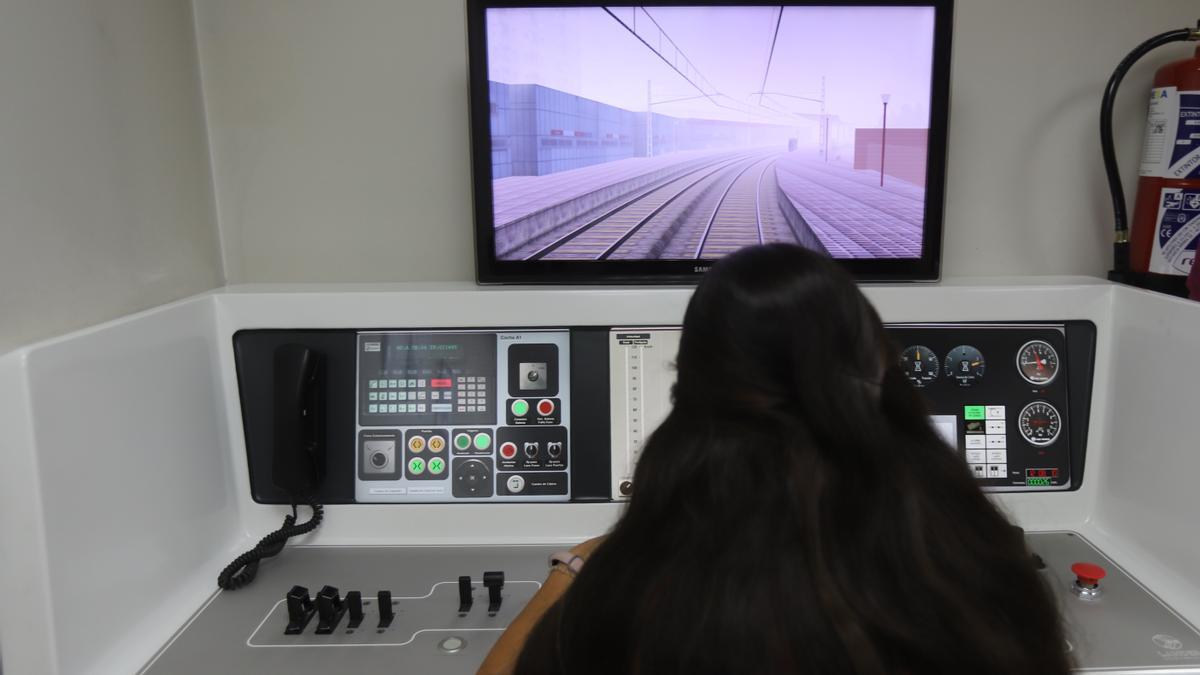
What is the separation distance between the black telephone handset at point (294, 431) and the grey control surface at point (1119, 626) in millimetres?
1159

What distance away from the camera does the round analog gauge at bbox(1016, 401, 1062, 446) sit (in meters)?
1.41

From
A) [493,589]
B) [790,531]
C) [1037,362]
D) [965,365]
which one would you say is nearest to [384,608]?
[493,589]

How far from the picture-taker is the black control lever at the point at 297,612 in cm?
114

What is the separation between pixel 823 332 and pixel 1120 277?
1.19 meters

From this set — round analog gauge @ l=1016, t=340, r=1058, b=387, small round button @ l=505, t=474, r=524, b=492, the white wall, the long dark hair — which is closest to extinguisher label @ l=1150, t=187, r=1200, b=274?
the white wall

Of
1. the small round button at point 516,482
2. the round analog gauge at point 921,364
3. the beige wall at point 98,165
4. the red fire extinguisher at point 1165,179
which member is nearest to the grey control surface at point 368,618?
the small round button at point 516,482

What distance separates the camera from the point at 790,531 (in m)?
0.62

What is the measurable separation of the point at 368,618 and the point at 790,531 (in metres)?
0.79

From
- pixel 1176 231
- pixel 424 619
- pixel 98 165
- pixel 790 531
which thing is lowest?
pixel 424 619

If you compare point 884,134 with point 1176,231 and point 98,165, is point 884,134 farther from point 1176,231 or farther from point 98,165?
point 98,165

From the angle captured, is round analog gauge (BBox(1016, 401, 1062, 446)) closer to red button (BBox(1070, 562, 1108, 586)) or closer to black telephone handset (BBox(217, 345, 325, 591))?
red button (BBox(1070, 562, 1108, 586))

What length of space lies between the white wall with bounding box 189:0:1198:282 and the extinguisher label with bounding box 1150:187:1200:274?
0.45ft

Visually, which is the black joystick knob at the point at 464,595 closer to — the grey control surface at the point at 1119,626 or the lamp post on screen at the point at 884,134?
the grey control surface at the point at 1119,626

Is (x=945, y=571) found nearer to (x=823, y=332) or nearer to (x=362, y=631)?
(x=823, y=332)
